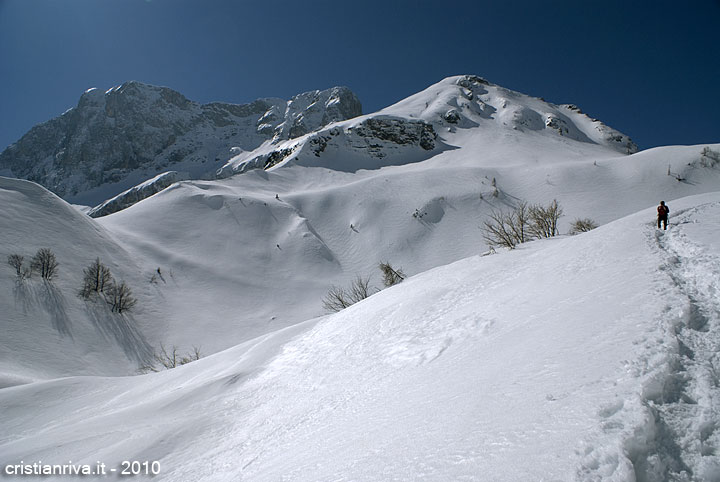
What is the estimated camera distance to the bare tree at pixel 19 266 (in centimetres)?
1307

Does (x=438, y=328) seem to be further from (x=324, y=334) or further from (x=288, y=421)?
(x=324, y=334)

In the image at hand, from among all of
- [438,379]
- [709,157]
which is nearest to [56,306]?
[438,379]

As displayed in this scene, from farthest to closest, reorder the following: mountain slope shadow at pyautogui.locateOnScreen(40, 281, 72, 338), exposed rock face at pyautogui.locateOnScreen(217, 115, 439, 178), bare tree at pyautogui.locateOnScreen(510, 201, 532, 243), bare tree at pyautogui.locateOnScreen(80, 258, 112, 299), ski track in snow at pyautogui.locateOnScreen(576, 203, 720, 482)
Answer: exposed rock face at pyautogui.locateOnScreen(217, 115, 439, 178) < bare tree at pyautogui.locateOnScreen(80, 258, 112, 299) < mountain slope shadow at pyautogui.locateOnScreen(40, 281, 72, 338) < bare tree at pyautogui.locateOnScreen(510, 201, 532, 243) < ski track in snow at pyautogui.locateOnScreen(576, 203, 720, 482)

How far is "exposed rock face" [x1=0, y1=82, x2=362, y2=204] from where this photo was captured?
102812 millimetres

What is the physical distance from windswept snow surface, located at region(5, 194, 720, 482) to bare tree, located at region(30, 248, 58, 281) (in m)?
11.8

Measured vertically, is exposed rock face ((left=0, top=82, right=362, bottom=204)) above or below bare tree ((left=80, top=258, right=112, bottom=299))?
above

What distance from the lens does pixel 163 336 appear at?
1470 centimetres

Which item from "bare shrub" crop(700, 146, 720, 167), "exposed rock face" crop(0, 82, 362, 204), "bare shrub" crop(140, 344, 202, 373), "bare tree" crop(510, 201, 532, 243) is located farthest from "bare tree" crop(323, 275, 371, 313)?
"exposed rock face" crop(0, 82, 362, 204)

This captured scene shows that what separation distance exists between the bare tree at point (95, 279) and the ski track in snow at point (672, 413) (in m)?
18.5

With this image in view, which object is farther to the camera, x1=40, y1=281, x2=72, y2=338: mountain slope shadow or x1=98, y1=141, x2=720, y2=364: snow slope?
x1=98, y1=141, x2=720, y2=364: snow slope

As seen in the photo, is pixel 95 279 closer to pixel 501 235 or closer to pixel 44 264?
pixel 44 264

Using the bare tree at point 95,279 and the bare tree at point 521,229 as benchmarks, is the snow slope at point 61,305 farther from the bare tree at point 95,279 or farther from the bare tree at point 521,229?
the bare tree at point 521,229

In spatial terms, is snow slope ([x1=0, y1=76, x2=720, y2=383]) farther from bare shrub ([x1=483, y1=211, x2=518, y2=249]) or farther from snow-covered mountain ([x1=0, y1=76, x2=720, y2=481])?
bare shrub ([x1=483, y1=211, x2=518, y2=249])

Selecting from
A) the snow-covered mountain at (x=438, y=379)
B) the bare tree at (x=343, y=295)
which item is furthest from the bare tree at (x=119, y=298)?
the bare tree at (x=343, y=295)
